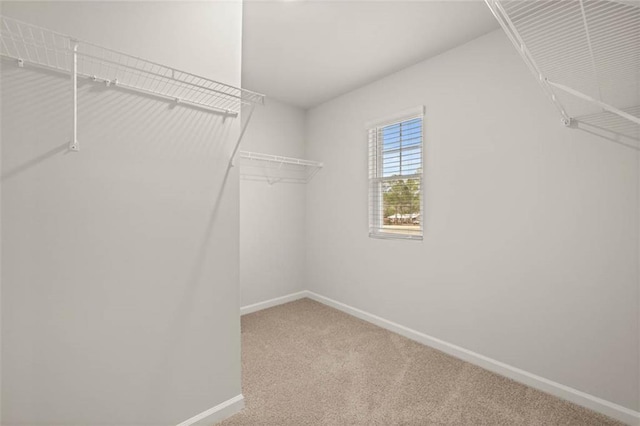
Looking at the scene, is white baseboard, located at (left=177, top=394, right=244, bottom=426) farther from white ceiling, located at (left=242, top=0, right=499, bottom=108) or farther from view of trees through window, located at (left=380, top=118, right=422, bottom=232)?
white ceiling, located at (left=242, top=0, right=499, bottom=108)

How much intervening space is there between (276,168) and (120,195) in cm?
228

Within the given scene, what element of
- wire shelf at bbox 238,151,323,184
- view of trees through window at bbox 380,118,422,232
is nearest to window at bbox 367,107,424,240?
view of trees through window at bbox 380,118,422,232

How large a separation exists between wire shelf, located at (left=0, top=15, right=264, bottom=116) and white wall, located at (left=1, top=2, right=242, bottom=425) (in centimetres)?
5

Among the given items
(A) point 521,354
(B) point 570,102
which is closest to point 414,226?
(A) point 521,354

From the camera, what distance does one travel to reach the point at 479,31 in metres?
2.09

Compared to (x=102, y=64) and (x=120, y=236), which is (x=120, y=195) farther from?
(x=102, y=64)

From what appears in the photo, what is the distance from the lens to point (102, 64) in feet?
3.91

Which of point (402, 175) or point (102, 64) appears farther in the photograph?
point (402, 175)

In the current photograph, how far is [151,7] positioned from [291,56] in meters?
1.31

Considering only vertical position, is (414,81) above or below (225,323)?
above

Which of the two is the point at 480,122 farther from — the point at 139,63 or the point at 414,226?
the point at 139,63

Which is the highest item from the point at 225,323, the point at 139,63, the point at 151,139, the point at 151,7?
the point at 151,7

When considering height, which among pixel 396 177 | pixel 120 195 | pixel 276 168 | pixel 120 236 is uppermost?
pixel 276 168

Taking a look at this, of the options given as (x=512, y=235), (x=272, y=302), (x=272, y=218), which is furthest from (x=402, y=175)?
(x=272, y=302)
